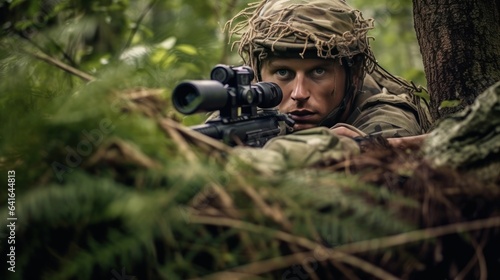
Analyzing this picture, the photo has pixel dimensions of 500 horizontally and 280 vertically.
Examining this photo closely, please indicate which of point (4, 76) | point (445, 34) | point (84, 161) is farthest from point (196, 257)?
point (445, 34)

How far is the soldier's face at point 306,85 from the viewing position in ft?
11.2

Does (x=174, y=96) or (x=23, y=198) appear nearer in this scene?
Result: (x=23, y=198)

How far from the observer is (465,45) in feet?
9.25

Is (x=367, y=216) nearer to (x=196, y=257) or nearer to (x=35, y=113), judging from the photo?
(x=196, y=257)

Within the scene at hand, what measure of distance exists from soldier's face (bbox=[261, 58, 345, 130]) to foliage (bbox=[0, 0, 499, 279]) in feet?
5.67

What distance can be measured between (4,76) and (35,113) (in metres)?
0.33

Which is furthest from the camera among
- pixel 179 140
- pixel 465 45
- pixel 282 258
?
pixel 465 45

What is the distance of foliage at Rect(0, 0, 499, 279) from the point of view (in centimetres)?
143

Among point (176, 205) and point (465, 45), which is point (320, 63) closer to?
point (465, 45)

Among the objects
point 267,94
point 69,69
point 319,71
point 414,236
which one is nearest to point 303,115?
point 319,71

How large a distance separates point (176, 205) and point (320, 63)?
2189mm

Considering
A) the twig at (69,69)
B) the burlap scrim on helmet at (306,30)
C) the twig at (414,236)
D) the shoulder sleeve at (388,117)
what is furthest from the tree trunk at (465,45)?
the twig at (69,69)

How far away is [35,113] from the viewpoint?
157 centimetres

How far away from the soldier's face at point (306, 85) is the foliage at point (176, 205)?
173 centimetres
